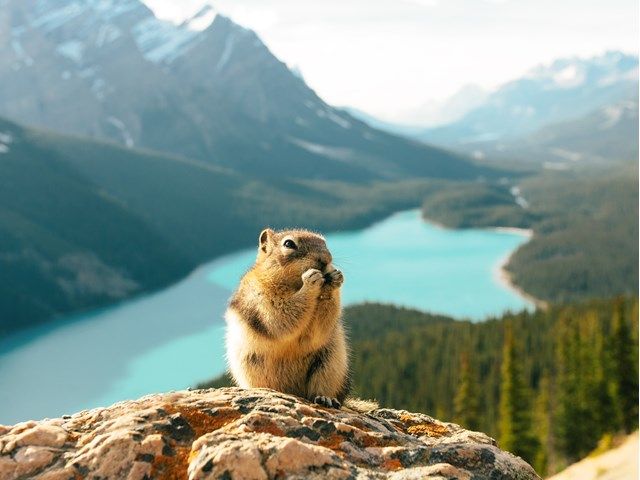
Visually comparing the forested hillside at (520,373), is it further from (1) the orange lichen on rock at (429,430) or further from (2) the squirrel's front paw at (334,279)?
(1) the orange lichen on rock at (429,430)

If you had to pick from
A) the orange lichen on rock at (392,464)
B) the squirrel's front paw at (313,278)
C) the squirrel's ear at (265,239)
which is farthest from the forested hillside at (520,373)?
the orange lichen on rock at (392,464)

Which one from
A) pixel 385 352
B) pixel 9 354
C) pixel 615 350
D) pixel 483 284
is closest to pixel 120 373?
pixel 9 354

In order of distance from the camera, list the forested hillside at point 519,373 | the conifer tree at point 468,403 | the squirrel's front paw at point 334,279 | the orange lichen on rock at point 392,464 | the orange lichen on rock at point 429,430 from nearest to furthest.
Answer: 1. the orange lichen on rock at point 392,464
2. the orange lichen on rock at point 429,430
3. the squirrel's front paw at point 334,279
4. the forested hillside at point 519,373
5. the conifer tree at point 468,403

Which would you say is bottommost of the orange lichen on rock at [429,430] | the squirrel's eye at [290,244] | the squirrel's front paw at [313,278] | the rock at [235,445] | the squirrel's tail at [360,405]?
the squirrel's tail at [360,405]

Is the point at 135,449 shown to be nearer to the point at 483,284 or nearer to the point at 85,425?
the point at 85,425

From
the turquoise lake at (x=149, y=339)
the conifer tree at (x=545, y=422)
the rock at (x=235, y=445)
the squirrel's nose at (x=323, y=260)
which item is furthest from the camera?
the turquoise lake at (x=149, y=339)

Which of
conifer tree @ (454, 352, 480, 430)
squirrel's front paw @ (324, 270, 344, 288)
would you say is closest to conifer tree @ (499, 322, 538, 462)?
conifer tree @ (454, 352, 480, 430)
